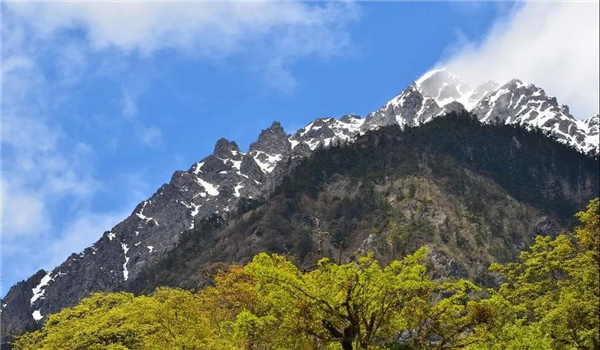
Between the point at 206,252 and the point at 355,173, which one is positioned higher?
the point at 355,173

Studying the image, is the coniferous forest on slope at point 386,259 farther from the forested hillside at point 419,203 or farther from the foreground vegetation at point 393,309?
the forested hillside at point 419,203

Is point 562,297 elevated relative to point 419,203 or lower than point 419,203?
lower

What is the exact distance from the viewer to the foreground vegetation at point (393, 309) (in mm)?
18406

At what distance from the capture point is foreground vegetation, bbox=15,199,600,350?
18.4 metres

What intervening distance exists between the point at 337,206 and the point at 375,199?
42.2 ft

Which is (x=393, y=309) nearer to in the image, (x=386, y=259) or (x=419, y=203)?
(x=386, y=259)

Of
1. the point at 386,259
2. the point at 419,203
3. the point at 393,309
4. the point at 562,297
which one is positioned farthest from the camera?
the point at 419,203

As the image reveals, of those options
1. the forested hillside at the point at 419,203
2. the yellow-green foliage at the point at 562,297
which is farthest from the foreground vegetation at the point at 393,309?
the forested hillside at the point at 419,203

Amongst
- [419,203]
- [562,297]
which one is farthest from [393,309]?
[419,203]

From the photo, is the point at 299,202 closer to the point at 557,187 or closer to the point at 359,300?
the point at 557,187

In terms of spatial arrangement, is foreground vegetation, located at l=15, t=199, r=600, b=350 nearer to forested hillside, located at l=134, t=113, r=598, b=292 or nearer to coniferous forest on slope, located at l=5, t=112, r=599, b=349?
coniferous forest on slope, located at l=5, t=112, r=599, b=349

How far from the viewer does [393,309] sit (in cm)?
1950

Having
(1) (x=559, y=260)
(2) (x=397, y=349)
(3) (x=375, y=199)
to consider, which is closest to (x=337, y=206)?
(3) (x=375, y=199)

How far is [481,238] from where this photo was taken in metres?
131
